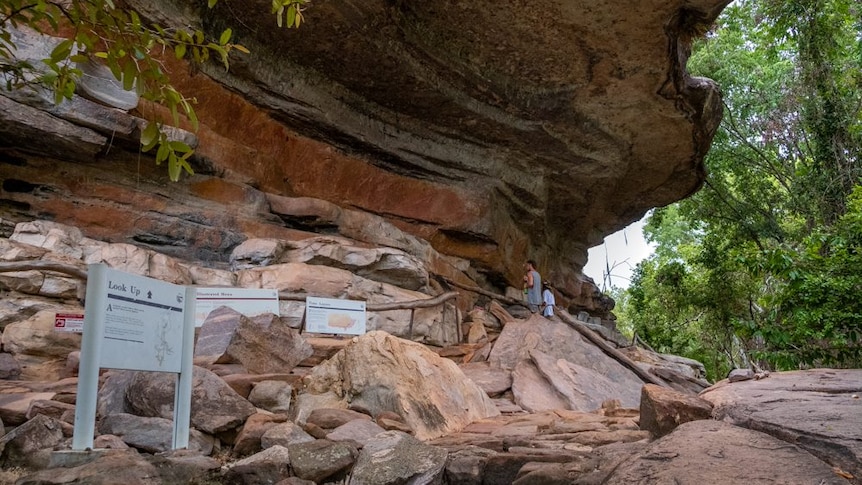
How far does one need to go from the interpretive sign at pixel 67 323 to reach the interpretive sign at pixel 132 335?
262 cm

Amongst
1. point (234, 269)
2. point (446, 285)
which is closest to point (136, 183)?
point (234, 269)

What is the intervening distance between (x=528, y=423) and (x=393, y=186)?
264 inches

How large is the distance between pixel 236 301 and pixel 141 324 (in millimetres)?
3313

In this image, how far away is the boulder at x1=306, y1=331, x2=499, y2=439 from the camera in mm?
5074

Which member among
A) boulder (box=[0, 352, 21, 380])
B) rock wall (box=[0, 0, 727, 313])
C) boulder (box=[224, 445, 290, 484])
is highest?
rock wall (box=[0, 0, 727, 313])

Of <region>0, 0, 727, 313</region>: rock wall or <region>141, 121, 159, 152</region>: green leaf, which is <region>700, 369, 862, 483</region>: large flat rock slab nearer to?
<region>141, 121, 159, 152</region>: green leaf

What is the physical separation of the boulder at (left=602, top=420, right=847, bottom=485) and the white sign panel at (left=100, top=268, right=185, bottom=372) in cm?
264

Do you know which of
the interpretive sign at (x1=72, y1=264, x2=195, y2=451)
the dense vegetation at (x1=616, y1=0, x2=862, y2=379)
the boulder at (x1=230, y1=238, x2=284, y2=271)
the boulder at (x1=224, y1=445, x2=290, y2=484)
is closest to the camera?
the interpretive sign at (x1=72, y1=264, x2=195, y2=451)

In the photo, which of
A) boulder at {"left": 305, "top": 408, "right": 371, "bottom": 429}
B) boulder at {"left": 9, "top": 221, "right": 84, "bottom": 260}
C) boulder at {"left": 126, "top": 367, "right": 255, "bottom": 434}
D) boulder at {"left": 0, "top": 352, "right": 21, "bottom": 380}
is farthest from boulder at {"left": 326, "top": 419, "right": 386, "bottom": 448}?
boulder at {"left": 9, "top": 221, "right": 84, "bottom": 260}

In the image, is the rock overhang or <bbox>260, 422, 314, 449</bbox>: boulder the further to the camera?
the rock overhang

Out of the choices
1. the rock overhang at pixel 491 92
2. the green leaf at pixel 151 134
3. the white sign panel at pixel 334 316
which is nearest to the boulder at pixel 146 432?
the green leaf at pixel 151 134

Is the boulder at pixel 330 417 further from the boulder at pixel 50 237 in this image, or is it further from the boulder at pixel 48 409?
the boulder at pixel 50 237

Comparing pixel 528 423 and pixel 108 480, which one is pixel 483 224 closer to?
pixel 528 423

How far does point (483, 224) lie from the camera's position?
479 inches
